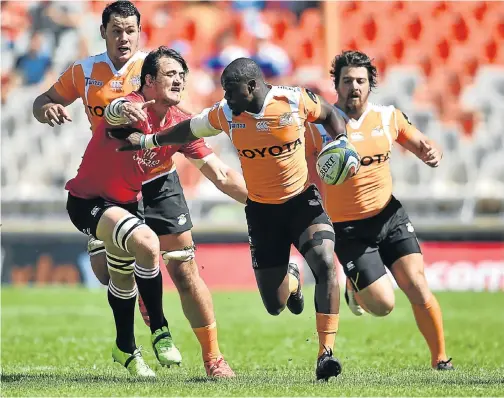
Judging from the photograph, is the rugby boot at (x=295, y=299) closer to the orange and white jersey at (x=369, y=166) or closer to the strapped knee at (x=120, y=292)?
the orange and white jersey at (x=369, y=166)

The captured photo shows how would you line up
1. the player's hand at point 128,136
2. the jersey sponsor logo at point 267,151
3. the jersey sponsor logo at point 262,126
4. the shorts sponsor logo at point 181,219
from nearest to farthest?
the jersey sponsor logo at point 262,126, the jersey sponsor logo at point 267,151, the player's hand at point 128,136, the shorts sponsor logo at point 181,219

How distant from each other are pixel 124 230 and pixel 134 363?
3.82 feet

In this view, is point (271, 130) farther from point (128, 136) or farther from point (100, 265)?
point (100, 265)

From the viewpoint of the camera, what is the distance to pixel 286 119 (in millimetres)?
7676

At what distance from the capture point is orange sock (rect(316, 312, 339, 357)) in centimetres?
752

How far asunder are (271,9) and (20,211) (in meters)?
5.66

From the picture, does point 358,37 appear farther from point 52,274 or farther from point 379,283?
point 379,283

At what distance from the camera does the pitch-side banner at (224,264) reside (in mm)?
15945

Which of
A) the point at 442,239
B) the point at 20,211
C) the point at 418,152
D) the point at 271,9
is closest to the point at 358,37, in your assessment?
the point at 271,9

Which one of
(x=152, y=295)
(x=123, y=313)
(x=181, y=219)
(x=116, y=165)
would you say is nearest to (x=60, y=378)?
(x=123, y=313)

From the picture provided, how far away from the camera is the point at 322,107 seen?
778 cm

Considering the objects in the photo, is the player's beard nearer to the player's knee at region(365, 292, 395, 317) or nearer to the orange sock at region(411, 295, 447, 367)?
the player's knee at region(365, 292, 395, 317)

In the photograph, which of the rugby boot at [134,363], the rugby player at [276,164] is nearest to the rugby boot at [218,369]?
the rugby boot at [134,363]

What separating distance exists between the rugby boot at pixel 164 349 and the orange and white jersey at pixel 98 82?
1.72m
